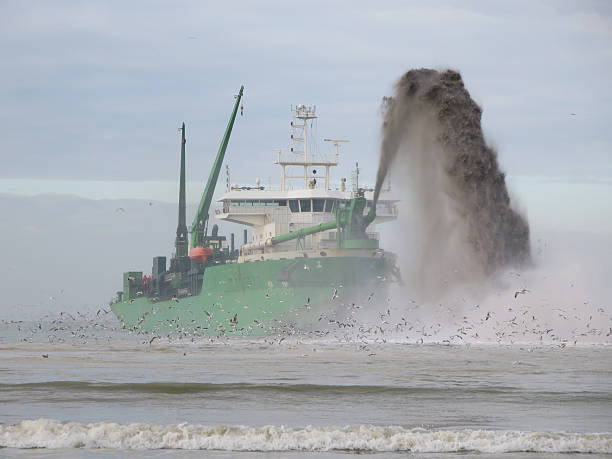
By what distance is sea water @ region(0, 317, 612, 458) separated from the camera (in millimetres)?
17000

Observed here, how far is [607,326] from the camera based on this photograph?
4662 centimetres

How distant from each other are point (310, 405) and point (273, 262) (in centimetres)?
3505

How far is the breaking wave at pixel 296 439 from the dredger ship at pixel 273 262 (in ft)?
81.7

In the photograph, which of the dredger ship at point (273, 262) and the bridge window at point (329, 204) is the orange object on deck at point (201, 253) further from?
the bridge window at point (329, 204)

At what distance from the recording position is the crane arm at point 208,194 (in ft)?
256

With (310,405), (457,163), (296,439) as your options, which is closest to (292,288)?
(457,163)

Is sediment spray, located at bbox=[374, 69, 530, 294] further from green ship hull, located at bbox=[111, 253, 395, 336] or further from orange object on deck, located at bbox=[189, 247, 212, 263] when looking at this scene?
orange object on deck, located at bbox=[189, 247, 212, 263]

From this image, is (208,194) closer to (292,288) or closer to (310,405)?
(292,288)

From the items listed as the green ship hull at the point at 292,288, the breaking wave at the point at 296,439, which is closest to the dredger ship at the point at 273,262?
the green ship hull at the point at 292,288

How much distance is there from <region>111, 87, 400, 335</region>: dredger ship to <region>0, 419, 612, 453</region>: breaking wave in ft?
81.7

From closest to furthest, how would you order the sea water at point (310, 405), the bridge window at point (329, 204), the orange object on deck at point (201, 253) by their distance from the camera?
the sea water at point (310, 405)
the bridge window at point (329, 204)
the orange object on deck at point (201, 253)

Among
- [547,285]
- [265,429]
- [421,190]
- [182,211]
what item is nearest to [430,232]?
[421,190]

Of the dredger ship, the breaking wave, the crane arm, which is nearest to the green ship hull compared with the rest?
the dredger ship

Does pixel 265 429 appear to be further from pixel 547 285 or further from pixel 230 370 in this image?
pixel 547 285
